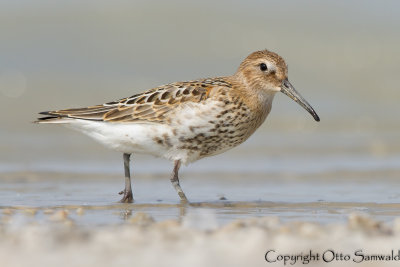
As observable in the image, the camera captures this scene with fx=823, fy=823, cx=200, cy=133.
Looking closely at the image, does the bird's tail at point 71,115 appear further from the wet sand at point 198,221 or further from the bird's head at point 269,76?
the bird's head at point 269,76

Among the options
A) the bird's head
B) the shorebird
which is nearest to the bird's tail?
the shorebird

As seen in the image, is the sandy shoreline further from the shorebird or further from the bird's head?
the bird's head

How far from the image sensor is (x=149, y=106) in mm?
10242

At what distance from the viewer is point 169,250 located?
614cm

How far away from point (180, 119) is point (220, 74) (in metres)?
11.7

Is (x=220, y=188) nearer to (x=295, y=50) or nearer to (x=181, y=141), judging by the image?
(x=181, y=141)

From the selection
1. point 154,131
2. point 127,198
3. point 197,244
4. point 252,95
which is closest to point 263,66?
point 252,95

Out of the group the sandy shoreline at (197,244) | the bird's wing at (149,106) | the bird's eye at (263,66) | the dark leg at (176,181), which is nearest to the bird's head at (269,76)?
the bird's eye at (263,66)

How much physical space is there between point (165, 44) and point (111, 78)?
315cm

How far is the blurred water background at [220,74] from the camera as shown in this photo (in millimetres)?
13469

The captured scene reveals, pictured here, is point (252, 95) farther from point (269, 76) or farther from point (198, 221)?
point (198, 221)

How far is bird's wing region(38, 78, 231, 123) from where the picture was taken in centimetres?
1011

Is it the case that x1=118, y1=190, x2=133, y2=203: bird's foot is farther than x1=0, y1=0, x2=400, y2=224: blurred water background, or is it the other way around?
x1=0, y1=0, x2=400, y2=224: blurred water background

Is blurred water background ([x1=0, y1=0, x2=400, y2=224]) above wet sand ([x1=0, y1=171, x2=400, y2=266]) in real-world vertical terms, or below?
above
